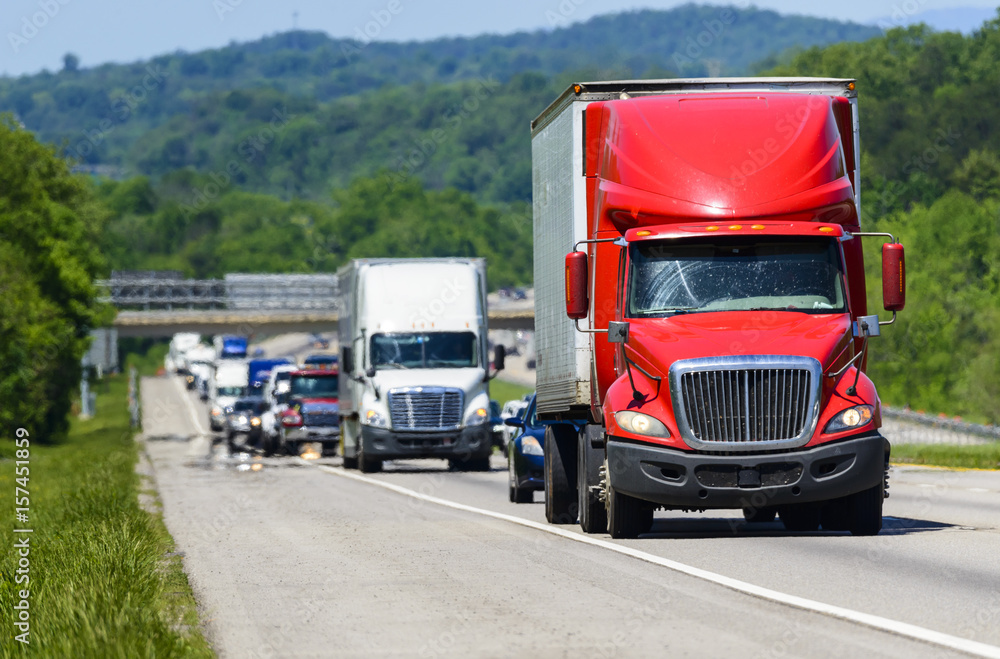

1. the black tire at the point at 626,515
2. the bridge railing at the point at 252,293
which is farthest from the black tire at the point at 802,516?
the bridge railing at the point at 252,293

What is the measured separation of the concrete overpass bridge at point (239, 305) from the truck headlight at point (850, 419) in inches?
3162

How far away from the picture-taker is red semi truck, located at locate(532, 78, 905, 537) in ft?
45.9

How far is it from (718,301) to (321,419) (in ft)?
97.1

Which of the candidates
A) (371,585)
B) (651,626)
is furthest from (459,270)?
(651,626)

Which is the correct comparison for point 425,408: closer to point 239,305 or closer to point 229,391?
point 229,391

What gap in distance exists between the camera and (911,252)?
9400 centimetres

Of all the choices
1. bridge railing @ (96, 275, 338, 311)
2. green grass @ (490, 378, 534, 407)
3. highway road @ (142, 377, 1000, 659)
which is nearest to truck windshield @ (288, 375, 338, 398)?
highway road @ (142, 377, 1000, 659)

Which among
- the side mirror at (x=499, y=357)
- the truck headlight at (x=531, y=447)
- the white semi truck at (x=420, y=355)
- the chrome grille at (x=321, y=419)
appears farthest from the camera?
the chrome grille at (x=321, y=419)

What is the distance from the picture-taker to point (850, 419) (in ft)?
46.4

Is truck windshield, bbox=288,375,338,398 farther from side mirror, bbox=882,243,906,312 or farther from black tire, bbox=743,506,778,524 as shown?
side mirror, bbox=882,243,906,312

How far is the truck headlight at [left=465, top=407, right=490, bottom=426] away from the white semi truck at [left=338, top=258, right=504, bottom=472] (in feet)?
0.06

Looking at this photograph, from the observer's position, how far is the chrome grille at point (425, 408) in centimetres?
3241

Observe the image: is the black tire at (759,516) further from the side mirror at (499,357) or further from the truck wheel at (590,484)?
the side mirror at (499,357)

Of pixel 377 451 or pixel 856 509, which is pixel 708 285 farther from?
pixel 377 451
